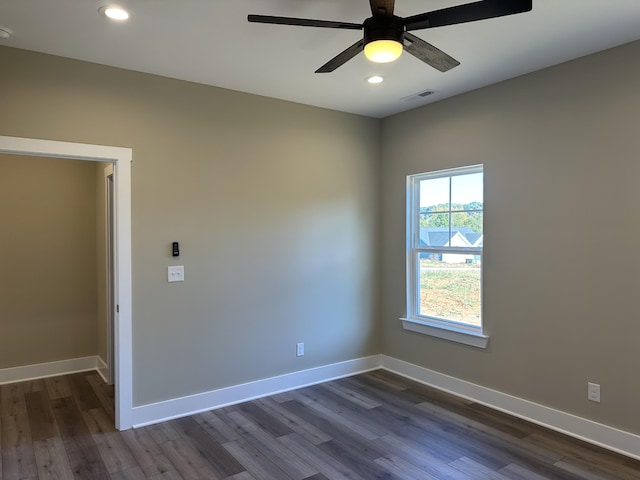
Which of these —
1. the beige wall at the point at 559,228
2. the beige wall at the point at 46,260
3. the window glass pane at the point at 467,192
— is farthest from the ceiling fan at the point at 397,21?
the beige wall at the point at 46,260

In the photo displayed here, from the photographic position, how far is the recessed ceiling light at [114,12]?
8.10 feet

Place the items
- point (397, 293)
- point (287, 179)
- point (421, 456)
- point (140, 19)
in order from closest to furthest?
point (140, 19) → point (421, 456) → point (287, 179) → point (397, 293)

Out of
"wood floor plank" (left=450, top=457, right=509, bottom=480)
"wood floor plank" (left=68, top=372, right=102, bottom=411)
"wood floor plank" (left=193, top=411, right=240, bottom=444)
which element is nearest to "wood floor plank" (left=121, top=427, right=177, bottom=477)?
"wood floor plank" (left=193, top=411, right=240, bottom=444)

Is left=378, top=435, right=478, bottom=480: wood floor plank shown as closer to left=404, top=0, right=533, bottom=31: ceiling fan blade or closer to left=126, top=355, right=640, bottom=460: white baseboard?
left=126, top=355, right=640, bottom=460: white baseboard

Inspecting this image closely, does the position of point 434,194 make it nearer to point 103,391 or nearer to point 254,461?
point 254,461

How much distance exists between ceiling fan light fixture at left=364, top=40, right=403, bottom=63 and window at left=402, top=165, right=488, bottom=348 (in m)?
2.19

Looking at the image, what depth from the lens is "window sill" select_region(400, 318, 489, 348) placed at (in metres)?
3.91

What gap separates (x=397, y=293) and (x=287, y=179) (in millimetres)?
1724

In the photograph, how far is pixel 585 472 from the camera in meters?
2.77

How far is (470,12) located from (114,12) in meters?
1.96

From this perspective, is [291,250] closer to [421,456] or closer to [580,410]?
[421,456]

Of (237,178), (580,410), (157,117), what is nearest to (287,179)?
(237,178)

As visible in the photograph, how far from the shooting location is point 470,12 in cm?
190

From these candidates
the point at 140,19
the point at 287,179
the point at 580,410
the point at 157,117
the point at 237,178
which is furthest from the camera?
the point at 287,179
